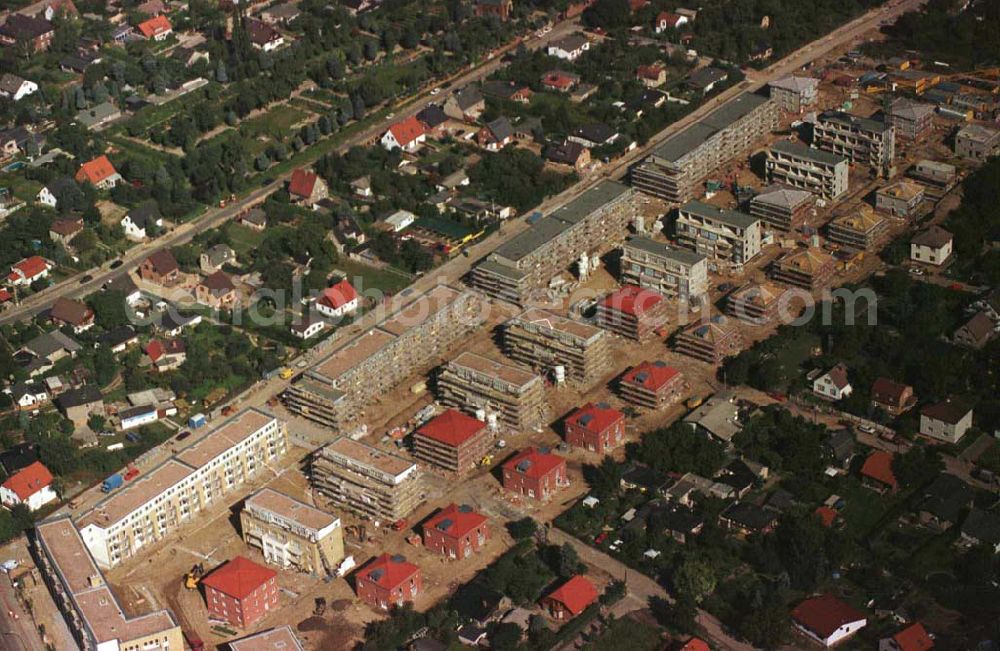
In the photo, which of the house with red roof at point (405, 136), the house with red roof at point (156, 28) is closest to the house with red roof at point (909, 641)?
the house with red roof at point (405, 136)

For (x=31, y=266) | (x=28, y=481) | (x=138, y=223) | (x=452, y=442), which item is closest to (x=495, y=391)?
(x=452, y=442)

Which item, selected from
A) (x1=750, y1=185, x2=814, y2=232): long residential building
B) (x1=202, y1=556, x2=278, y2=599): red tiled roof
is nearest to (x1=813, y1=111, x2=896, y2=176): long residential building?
(x1=750, y1=185, x2=814, y2=232): long residential building

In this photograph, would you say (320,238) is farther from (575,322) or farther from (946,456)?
(946,456)

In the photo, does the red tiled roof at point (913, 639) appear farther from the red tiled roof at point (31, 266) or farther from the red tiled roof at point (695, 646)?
the red tiled roof at point (31, 266)

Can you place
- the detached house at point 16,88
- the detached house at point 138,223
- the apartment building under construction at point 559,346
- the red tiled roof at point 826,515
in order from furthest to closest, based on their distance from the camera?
the detached house at point 16,88 < the detached house at point 138,223 < the apartment building under construction at point 559,346 < the red tiled roof at point 826,515

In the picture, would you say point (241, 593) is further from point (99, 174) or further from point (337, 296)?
point (99, 174)

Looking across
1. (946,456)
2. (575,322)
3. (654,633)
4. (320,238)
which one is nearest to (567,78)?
(320,238)

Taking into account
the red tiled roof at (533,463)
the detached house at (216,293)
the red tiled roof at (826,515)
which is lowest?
the red tiled roof at (826,515)
